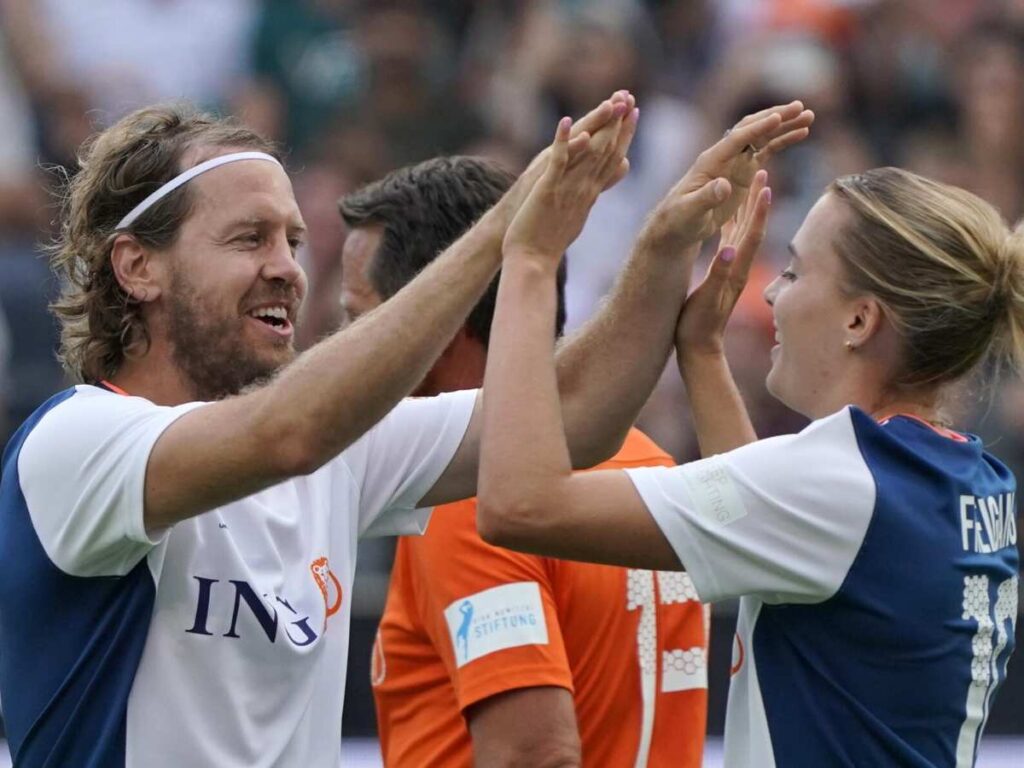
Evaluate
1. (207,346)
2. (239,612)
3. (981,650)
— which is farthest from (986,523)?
(207,346)

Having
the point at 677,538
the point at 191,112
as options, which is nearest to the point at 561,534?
the point at 677,538

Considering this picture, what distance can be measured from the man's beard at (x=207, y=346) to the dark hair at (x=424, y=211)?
2.29 ft

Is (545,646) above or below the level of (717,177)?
below

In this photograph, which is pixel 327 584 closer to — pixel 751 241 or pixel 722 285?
pixel 722 285

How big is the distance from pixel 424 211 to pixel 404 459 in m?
0.78

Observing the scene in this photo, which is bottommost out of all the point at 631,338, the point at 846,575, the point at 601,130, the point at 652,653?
the point at 652,653

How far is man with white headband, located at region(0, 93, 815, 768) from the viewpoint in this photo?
2.70m

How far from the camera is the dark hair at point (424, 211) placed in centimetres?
375

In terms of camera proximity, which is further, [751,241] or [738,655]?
[751,241]

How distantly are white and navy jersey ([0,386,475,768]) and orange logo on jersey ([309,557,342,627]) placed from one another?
0.03m

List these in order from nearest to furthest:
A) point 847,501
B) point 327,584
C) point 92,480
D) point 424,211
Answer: point 847,501, point 92,480, point 327,584, point 424,211

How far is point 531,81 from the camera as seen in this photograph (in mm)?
8500

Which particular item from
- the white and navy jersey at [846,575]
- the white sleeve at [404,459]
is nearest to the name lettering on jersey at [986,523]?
the white and navy jersey at [846,575]

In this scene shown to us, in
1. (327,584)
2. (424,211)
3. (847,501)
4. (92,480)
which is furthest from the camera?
(424,211)
